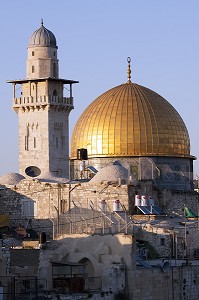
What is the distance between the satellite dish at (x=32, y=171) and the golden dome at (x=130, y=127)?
7.05ft

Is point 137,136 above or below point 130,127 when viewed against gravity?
below

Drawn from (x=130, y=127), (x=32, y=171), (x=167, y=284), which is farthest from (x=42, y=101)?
(x=167, y=284)

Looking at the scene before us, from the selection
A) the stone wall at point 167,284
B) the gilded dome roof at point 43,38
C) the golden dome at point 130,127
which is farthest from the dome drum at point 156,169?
the stone wall at point 167,284

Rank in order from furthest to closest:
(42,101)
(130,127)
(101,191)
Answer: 1. (42,101)
2. (130,127)
3. (101,191)

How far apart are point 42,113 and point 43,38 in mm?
4005

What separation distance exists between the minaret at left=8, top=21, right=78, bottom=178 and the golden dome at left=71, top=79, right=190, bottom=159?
3.48ft

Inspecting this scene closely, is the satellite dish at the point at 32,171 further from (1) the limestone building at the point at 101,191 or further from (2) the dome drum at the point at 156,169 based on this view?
(2) the dome drum at the point at 156,169

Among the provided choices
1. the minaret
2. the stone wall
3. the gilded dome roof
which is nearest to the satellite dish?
the minaret

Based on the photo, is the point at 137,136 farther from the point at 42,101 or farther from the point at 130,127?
the point at 42,101

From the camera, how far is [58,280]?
150ft

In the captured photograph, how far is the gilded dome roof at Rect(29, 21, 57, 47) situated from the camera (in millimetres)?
72875

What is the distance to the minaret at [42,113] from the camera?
238 feet

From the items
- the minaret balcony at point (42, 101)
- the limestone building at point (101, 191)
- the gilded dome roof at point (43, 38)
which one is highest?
the gilded dome roof at point (43, 38)

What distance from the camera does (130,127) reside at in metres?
70.8
